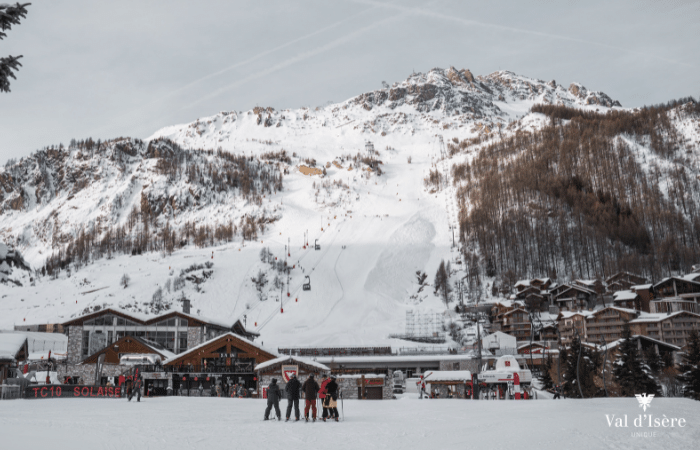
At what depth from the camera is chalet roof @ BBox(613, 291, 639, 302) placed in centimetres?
6098

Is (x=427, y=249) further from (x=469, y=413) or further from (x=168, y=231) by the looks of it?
(x=469, y=413)

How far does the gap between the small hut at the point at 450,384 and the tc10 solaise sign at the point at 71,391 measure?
1633 cm

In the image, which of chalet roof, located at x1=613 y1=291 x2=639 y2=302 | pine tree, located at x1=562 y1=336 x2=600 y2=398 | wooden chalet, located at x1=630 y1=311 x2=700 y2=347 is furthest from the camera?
chalet roof, located at x1=613 y1=291 x2=639 y2=302

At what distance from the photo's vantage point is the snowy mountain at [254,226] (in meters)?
65.7

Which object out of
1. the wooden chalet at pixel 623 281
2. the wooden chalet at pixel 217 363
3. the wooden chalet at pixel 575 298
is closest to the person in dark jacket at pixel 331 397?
the wooden chalet at pixel 217 363

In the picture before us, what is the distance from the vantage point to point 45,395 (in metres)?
21.3

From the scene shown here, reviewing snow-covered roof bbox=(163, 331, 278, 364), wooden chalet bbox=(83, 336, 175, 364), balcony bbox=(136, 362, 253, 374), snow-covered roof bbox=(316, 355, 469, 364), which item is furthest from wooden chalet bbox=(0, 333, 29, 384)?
snow-covered roof bbox=(316, 355, 469, 364)

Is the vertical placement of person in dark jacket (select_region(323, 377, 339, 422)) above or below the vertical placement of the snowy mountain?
below

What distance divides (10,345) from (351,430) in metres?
25.5

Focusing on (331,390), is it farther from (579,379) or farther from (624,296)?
(624,296)

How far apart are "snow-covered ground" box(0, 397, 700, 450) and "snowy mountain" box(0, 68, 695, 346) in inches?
1487

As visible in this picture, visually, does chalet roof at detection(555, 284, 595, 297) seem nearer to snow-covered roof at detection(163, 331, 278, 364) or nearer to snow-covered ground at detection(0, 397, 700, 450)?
snow-covered roof at detection(163, 331, 278, 364)

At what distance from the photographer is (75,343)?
41.0 meters

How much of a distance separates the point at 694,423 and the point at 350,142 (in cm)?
16449
